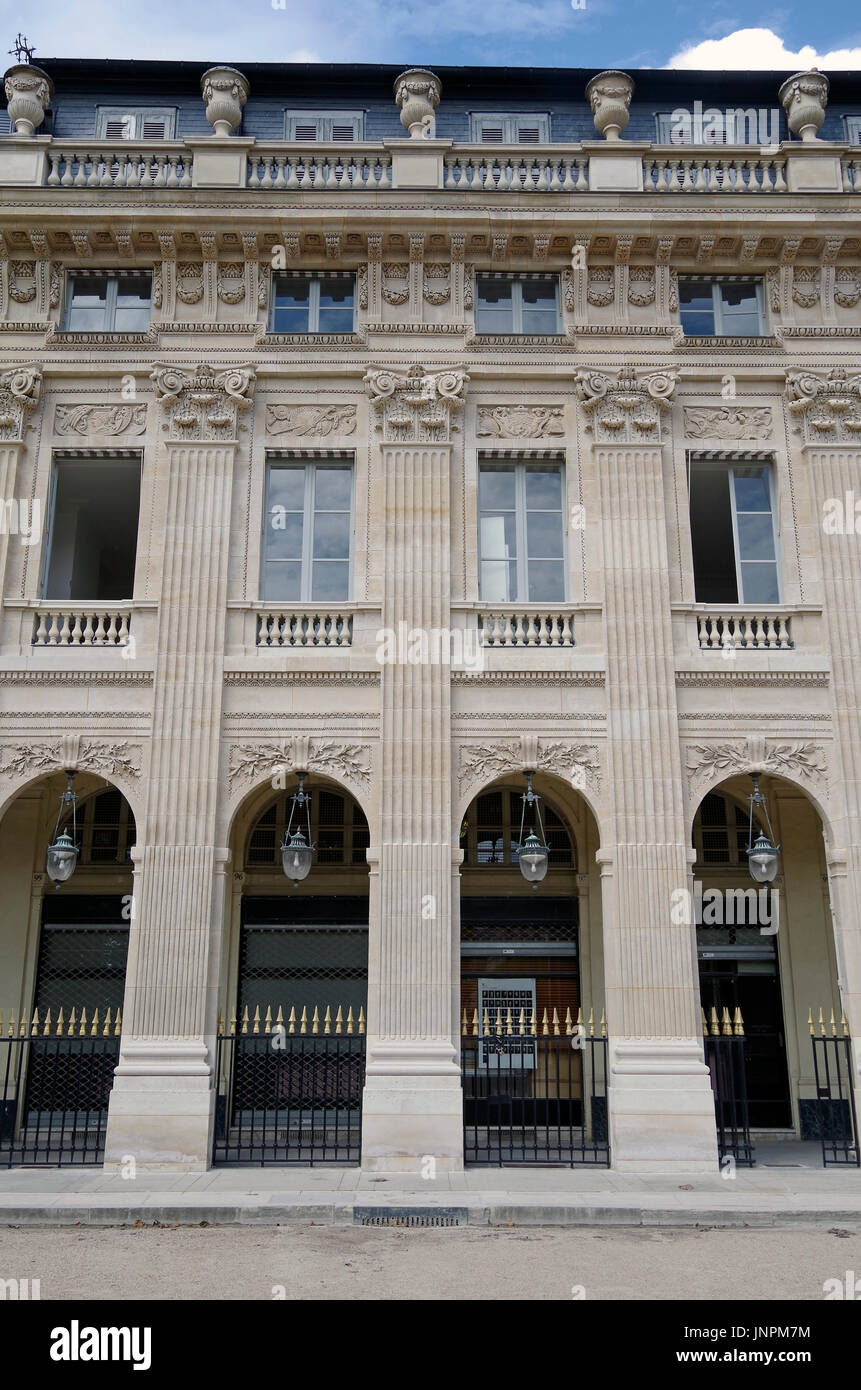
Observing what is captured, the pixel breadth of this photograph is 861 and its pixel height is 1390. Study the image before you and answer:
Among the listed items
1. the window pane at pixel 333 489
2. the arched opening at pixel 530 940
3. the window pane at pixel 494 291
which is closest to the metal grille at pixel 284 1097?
the arched opening at pixel 530 940

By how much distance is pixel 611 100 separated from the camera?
18250 millimetres

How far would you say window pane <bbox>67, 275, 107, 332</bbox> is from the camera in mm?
17828

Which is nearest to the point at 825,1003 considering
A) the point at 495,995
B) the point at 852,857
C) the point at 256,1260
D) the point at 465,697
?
the point at 852,857

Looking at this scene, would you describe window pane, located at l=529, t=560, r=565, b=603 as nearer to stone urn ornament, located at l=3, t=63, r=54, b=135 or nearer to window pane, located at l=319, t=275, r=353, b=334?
window pane, located at l=319, t=275, r=353, b=334

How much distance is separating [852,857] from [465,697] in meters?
5.81

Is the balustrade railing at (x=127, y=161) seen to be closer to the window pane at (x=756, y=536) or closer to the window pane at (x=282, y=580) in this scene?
the window pane at (x=282, y=580)

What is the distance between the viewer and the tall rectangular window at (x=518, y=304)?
17.9m

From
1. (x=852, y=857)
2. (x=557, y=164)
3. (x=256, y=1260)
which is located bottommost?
(x=256, y=1260)

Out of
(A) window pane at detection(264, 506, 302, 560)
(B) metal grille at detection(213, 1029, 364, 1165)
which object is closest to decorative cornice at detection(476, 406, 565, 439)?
(A) window pane at detection(264, 506, 302, 560)

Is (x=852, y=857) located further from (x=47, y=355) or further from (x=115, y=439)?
(x=47, y=355)

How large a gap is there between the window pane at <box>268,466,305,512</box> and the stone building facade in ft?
0.18

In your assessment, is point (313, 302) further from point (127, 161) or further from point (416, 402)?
point (127, 161)

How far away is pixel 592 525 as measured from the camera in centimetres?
1689

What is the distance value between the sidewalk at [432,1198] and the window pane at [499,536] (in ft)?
28.4
